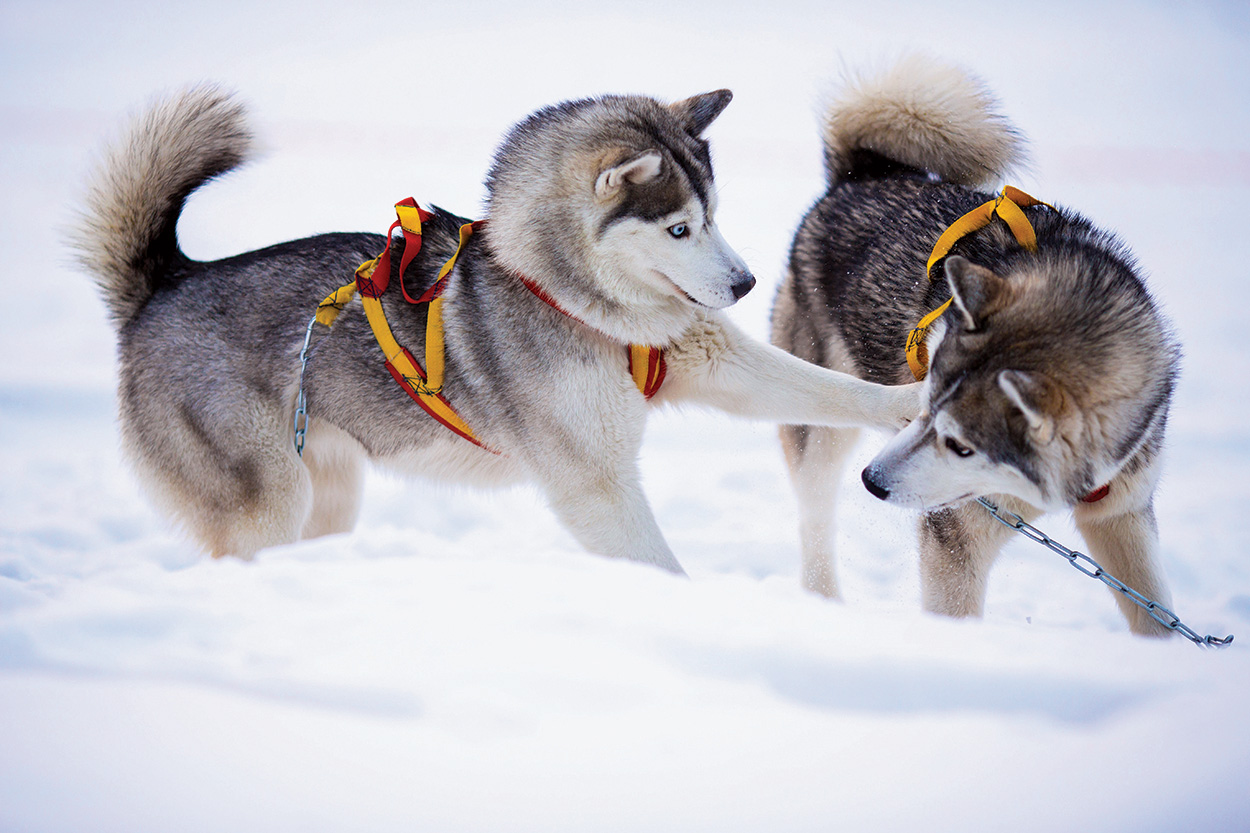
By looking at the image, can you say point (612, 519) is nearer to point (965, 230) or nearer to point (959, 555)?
point (959, 555)

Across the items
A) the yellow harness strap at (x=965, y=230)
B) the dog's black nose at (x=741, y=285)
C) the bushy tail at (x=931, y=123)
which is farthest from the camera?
the bushy tail at (x=931, y=123)

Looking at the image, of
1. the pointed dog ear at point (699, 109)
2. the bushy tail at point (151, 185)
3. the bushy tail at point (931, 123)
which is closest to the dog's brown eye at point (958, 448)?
the pointed dog ear at point (699, 109)

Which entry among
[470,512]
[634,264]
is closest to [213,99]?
[634,264]

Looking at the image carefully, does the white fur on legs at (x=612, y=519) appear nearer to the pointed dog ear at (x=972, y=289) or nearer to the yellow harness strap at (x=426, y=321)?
the yellow harness strap at (x=426, y=321)

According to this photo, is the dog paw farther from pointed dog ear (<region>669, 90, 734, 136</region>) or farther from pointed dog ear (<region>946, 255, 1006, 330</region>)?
pointed dog ear (<region>669, 90, 734, 136</region>)

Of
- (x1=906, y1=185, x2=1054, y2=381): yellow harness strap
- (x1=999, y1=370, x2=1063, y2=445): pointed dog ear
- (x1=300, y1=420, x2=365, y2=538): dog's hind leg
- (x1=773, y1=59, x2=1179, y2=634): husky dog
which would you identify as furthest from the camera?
(x1=300, y1=420, x2=365, y2=538): dog's hind leg

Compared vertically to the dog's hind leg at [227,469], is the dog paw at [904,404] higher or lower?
higher

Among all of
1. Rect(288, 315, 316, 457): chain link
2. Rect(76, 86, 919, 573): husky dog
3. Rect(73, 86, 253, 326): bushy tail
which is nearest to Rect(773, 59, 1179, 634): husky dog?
Rect(76, 86, 919, 573): husky dog

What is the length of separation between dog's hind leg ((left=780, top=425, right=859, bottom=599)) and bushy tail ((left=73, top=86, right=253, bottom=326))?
2.42 meters

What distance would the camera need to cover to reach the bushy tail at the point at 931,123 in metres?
3.27

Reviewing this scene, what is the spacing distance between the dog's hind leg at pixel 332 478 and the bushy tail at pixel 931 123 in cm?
234

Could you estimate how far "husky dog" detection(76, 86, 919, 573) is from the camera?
96.7 inches

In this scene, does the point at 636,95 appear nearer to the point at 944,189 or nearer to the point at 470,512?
the point at 944,189

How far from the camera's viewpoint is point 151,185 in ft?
9.29
